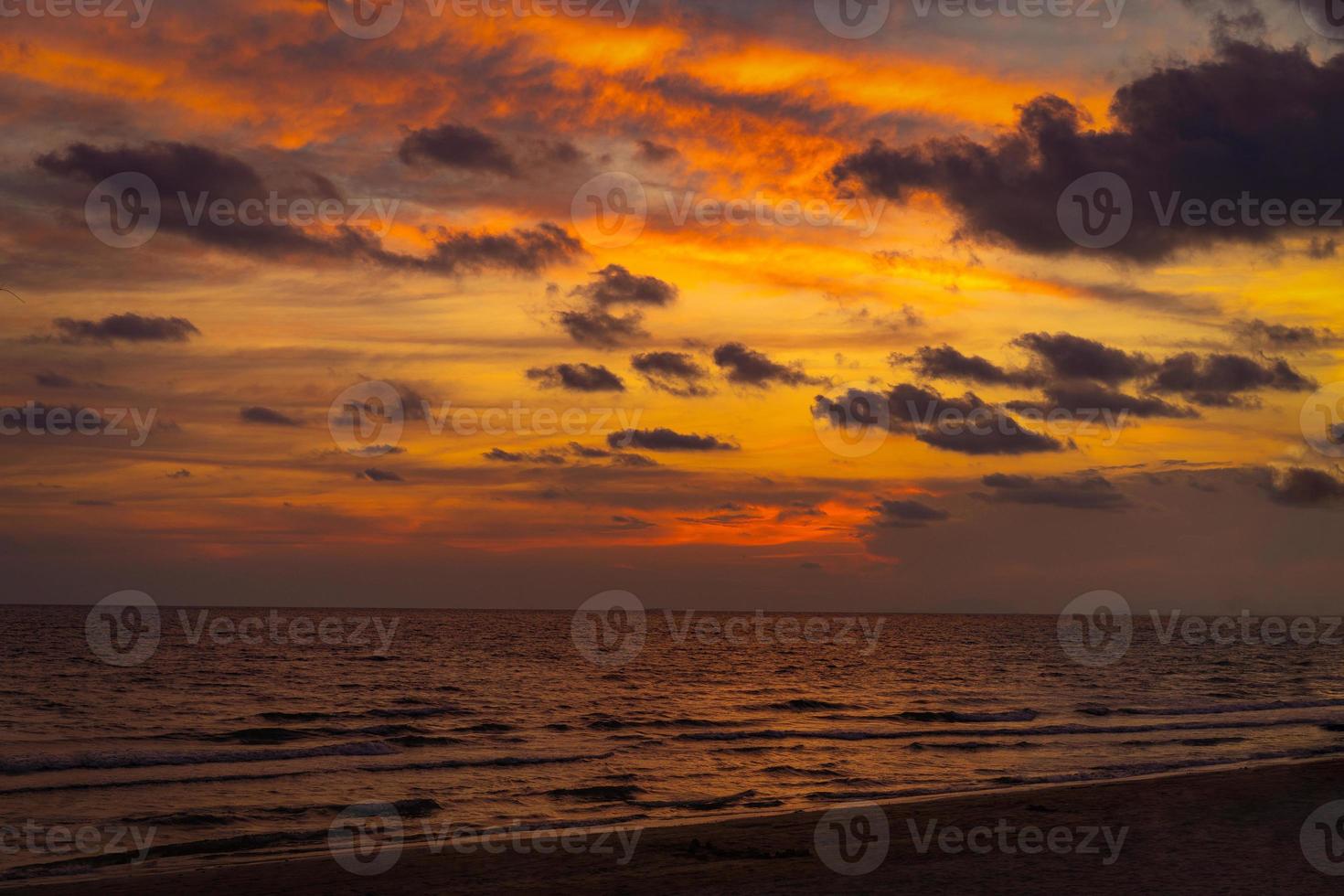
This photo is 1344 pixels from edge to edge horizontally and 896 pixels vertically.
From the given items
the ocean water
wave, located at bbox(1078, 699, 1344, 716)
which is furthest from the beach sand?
wave, located at bbox(1078, 699, 1344, 716)

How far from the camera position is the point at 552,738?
39.1 metres

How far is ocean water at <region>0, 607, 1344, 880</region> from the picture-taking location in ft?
83.9

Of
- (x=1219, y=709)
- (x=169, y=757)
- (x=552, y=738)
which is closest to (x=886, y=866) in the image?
(x=552, y=738)

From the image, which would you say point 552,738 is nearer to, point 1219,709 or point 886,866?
point 886,866

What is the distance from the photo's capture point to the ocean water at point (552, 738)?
25578 millimetres

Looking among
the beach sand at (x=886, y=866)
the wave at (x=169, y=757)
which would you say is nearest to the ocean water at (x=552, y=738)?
the wave at (x=169, y=757)

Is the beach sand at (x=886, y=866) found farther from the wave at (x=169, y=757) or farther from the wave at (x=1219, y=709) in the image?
the wave at (x=1219, y=709)

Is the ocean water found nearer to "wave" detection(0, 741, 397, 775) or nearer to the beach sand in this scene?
"wave" detection(0, 741, 397, 775)

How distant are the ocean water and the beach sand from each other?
2.88 metres

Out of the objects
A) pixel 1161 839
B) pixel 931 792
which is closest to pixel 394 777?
pixel 931 792

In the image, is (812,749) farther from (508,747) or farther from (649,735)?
(508,747)

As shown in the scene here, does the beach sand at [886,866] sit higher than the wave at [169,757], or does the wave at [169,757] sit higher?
the beach sand at [886,866]

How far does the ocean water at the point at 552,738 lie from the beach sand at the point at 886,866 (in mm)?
2880

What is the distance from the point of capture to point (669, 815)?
25.0 metres
